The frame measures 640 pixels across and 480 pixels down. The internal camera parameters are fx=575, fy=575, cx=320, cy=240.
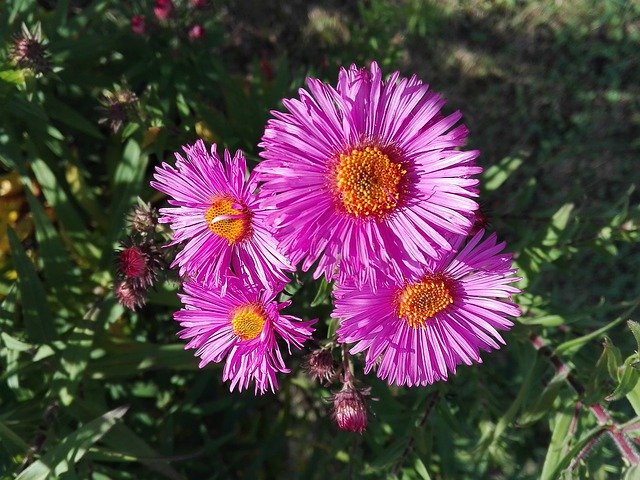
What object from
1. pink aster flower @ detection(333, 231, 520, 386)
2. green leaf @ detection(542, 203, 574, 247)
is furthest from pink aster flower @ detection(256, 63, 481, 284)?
green leaf @ detection(542, 203, 574, 247)

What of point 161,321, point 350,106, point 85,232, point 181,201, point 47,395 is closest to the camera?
point 350,106

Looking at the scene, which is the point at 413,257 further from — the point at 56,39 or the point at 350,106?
the point at 56,39

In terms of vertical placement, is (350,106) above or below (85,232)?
above

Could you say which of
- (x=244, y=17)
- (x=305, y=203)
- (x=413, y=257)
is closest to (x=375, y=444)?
(x=413, y=257)

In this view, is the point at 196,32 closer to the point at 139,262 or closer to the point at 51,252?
the point at 51,252

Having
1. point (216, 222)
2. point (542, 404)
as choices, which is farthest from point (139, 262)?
point (542, 404)

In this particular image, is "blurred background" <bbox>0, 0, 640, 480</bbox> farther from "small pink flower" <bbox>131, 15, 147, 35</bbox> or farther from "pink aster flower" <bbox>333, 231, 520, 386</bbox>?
"pink aster flower" <bbox>333, 231, 520, 386</bbox>
